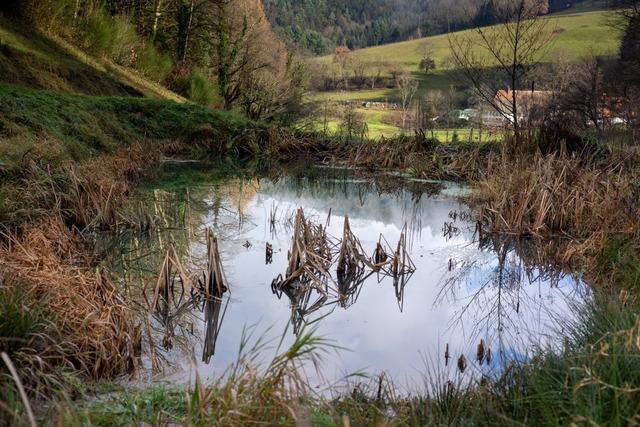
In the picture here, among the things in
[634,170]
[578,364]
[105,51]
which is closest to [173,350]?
[578,364]

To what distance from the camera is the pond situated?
4742mm

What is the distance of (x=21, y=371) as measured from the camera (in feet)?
11.2

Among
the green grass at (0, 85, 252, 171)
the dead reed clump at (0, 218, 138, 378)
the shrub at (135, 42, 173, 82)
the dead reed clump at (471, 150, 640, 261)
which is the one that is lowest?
the dead reed clump at (0, 218, 138, 378)

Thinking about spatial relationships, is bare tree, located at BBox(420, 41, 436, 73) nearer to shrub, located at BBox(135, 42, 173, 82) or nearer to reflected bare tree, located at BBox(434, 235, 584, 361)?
shrub, located at BBox(135, 42, 173, 82)

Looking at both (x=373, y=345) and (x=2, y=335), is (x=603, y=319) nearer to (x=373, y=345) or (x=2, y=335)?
(x=373, y=345)

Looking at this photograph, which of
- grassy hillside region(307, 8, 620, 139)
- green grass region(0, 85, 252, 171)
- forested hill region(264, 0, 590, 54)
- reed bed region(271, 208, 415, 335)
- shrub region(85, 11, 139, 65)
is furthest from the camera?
forested hill region(264, 0, 590, 54)

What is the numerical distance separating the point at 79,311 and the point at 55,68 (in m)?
14.7

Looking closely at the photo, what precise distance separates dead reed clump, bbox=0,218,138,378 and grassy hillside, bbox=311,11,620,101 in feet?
148

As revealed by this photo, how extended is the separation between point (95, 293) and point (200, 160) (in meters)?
12.2

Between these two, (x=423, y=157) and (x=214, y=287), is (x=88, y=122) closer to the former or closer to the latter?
(x=423, y=157)

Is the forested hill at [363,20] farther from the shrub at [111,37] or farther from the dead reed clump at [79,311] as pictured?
the dead reed clump at [79,311]

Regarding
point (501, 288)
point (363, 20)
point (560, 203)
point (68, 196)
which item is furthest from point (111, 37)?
point (363, 20)

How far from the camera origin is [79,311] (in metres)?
4.29

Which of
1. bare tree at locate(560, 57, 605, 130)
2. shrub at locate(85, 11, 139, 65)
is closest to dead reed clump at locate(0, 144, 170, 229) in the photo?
shrub at locate(85, 11, 139, 65)
